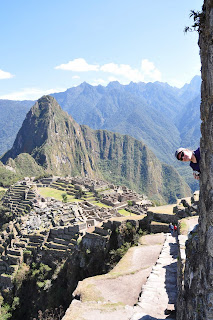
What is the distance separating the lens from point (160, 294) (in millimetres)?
7656

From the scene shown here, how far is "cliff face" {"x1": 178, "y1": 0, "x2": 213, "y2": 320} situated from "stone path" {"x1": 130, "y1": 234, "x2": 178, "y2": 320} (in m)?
2.74

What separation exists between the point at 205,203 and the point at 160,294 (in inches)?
203

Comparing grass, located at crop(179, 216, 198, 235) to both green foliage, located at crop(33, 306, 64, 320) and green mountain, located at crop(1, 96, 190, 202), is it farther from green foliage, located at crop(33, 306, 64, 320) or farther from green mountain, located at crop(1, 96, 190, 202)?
green mountain, located at crop(1, 96, 190, 202)

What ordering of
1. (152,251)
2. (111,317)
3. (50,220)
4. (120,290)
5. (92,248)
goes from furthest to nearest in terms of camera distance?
(50,220) < (92,248) < (152,251) < (120,290) < (111,317)

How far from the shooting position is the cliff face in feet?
11.1

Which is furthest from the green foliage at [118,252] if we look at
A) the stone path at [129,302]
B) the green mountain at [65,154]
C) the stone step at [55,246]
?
the green mountain at [65,154]

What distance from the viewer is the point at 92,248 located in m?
17.6

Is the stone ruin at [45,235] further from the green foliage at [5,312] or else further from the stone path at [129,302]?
the stone path at [129,302]

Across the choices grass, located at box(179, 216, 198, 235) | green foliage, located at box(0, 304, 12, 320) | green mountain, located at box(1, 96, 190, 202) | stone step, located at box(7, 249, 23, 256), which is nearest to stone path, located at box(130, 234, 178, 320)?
grass, located at box(179, 216, 198, 235)

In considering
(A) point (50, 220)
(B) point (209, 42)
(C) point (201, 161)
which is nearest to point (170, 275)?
(C) point (201, 161)

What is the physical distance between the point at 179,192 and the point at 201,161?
527 feet

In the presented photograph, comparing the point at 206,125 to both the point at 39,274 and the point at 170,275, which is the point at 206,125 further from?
the point at 39,274

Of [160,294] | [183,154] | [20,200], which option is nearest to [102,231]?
[160,294]

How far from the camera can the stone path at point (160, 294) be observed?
21.6ft
